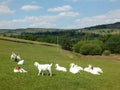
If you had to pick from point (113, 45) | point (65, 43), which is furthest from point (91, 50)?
point (65, 43)

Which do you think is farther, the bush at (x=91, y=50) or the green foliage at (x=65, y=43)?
the green foliage at (x=65, y=43)

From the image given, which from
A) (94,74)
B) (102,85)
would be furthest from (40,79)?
(94,74)

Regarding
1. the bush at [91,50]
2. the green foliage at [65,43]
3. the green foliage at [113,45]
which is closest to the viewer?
the bush at [91,50]

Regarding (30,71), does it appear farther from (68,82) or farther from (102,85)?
(102,85)

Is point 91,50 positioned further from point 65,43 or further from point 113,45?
point 65,43

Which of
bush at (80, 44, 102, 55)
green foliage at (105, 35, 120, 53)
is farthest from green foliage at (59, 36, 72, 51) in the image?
bush at (80, 44, 102, 55)

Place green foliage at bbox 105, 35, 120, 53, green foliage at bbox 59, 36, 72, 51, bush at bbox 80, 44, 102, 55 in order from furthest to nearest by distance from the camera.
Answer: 1. green foliage at bbox 59, 36, 72, 51
2. green foliage at bbox 105, 35, 120, 53
3. bush at bbox 80, 44, 102, 55

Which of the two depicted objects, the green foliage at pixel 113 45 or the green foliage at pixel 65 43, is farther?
the green foliage at pixel 65 43

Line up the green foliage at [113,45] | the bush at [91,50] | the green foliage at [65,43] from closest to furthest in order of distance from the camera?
the bush at [91,50] < the green foliage at [113,45] < the green foliage at [65,43]

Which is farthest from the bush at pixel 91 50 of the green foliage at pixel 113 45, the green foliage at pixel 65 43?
the green foliage at pixel 65 43

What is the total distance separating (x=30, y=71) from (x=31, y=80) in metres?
4.16

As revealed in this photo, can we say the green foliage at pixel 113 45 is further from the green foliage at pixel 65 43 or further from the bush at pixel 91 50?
the green foliage at pixel 65 43

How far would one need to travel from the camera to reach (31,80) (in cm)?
2631

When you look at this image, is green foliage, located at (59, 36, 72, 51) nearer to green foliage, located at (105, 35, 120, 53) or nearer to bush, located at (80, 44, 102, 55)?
green foliage, located at (105, 35, 120, 53)
